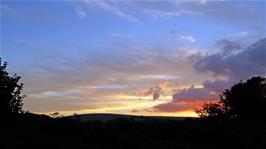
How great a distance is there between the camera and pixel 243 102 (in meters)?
51.8

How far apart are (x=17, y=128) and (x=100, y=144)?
4978 millimetres

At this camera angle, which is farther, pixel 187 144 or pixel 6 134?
pixel 187 144

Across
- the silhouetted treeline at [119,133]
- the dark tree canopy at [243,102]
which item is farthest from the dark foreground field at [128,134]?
the dark tree canopy at [243,102]

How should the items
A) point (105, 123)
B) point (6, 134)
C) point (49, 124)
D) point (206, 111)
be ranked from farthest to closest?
point (206, 111), point (105, 123), point (49, 124), point (6, 134)

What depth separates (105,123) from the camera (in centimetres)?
3462

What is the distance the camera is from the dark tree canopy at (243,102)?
1986 inches

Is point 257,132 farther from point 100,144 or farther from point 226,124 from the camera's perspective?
point 100,144

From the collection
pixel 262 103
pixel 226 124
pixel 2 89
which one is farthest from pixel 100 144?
pixel 262 103

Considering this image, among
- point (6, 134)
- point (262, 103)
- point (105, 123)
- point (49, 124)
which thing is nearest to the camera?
point (6, 134)

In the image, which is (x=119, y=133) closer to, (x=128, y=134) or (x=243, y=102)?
(x=128, y=134)

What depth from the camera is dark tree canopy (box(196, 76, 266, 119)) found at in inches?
1986

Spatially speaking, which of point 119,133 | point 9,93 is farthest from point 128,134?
point 9,93

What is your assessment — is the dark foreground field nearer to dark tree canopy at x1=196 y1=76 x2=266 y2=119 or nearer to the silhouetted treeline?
the silhouetted treeline

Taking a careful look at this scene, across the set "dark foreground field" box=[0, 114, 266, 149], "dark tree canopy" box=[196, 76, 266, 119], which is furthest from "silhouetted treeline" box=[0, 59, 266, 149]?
"dark tree canopy" box=[196, 76, 266, 119]
